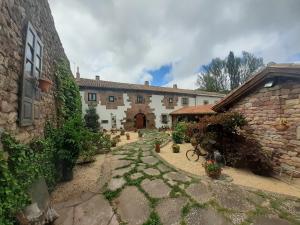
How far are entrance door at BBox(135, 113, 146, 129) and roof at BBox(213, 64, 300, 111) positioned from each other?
1350cm

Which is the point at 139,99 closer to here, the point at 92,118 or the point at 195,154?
the point at 92,118

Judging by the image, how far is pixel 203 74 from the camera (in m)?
35.8

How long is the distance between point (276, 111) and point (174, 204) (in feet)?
16.9

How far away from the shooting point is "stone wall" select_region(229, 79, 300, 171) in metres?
5.78

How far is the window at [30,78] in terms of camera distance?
3.33m

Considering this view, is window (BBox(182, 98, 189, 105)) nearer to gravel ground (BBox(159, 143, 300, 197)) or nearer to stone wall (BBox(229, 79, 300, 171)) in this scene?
stone wall (BBox(229, 79, 300, 171))

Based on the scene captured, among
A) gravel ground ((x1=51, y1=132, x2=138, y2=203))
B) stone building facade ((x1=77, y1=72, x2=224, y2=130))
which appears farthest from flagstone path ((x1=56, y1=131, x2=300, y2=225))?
stone building facade ((x1=77, y1=72, x2=224, y2=130))

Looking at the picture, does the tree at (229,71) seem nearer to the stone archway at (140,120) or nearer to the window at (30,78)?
the stone archway at (140,120)

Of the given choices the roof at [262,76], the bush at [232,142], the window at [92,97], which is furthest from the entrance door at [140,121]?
the bush at [232,142]

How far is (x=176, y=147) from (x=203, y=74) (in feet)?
97.5

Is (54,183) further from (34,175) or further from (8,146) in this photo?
(8,146)

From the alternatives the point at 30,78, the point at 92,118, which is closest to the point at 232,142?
the point at 30,78

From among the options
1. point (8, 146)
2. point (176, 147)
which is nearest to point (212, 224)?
point (8, 146)

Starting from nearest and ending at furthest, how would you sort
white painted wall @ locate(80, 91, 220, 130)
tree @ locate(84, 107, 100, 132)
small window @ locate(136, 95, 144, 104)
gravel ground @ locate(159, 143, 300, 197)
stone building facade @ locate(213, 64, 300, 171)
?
1. gravel ground @ locate(159, 143, 300, 197)
2. stone building facade @ locate(213, 64, 300, 171)
3. tree @ locate(84, 107, 100, 132)
4. white painted wall @ locate(80, 91, 220, 130)
5. small window @ locate(136, 95, 144, 104)
